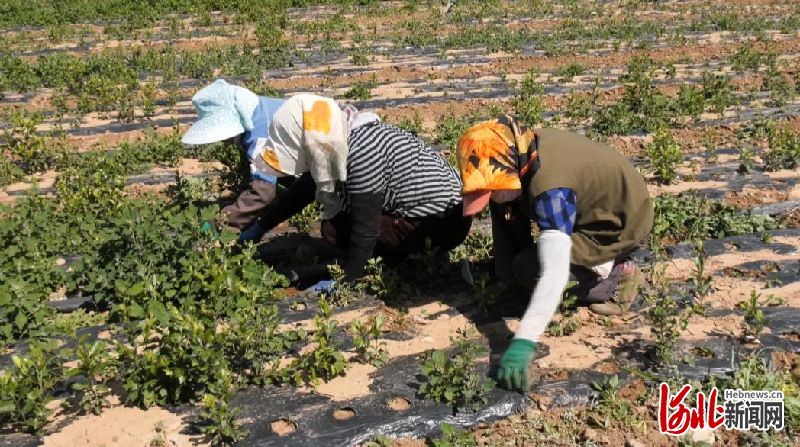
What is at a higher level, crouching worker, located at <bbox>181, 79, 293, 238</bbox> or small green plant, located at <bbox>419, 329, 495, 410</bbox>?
crouching worker, located at <bbox>181, 79, 293, 238</bbox>

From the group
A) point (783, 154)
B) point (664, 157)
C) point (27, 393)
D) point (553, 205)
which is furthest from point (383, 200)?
point (783, 154)

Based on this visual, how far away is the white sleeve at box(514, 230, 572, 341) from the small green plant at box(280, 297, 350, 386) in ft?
2.98

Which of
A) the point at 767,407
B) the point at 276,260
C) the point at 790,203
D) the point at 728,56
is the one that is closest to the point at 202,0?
the point at 728,56

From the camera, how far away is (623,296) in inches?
150

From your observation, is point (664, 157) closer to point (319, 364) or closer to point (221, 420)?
point (319, 364)

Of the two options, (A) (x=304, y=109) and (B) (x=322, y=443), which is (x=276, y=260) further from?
(B) (x=322, y=443)

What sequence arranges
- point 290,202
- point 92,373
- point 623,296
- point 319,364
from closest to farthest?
point 92,373 < point 319,364 < point 623,296 < point 290,202

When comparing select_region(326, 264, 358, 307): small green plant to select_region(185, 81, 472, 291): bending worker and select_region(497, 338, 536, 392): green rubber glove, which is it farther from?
select_region(497, 338, 536, 392): green rubber glove

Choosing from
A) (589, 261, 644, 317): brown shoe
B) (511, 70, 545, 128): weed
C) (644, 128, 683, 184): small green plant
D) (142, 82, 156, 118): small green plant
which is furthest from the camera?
(142, 82, 156, 118): small green plant

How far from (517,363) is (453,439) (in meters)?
0.45

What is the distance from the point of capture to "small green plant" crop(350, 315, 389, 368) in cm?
335

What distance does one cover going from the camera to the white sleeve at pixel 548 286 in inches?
118

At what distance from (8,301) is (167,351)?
118 centimetres

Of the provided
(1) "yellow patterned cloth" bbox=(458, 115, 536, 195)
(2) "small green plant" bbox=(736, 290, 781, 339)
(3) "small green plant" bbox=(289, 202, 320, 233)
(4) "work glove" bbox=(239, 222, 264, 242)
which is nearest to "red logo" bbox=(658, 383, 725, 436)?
(2) "small green plant" bbox=(736, 290, 781, 339)
